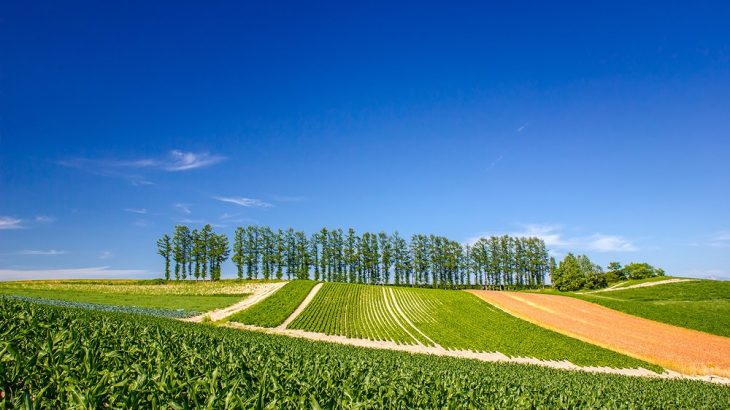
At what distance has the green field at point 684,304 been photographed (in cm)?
6091

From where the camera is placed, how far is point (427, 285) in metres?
149

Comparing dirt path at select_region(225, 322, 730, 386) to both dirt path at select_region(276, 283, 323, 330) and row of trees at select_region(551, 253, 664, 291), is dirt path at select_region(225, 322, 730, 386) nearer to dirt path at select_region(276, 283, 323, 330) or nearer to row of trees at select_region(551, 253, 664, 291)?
dirt path at select_region(276, 283, 323, 330)

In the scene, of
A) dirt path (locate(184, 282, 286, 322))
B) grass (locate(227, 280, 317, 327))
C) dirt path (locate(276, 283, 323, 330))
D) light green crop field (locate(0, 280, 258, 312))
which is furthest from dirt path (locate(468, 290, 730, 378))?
light green crop field (locate(0, 280, 258, 312))

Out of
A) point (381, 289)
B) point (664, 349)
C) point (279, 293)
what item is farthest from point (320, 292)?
point (664, 349)

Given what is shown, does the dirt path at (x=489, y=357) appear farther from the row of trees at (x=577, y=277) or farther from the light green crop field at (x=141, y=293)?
the row of trees at (x=577, y=277)

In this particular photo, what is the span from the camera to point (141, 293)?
89125 mm

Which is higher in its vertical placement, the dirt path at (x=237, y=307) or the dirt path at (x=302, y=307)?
the dirt path at (x=237, y=307)

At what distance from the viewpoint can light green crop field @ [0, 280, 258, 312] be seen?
71.4 m

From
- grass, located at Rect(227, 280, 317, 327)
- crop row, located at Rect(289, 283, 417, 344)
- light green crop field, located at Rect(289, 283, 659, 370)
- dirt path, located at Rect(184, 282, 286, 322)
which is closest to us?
light green crop field, located at Rect(289, 283, 659, 370)

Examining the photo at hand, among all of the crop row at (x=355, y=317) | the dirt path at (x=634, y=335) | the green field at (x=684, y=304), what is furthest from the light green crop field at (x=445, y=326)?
the green field at (x=684, y=304)

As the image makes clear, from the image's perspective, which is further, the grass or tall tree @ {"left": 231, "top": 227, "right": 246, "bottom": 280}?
tall tree @ {"left": 231, "top": 227, "right": 246, "bottom": 280}

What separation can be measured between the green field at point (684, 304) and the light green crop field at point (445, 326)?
2647 cm

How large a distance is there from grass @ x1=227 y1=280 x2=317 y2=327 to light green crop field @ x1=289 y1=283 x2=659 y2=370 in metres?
3.12

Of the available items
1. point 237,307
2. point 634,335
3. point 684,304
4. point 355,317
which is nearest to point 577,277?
point 684,304
